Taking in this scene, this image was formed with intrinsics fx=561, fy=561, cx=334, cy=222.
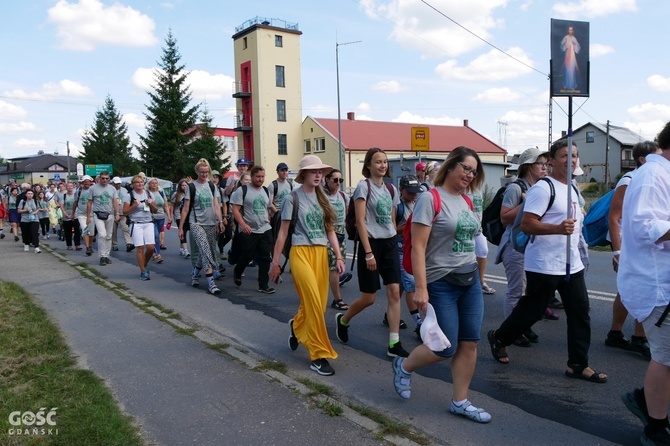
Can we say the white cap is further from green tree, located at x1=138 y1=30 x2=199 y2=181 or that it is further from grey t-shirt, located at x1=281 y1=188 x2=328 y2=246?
green tree, located at x1=138 y1=30 x2=199 y2=181

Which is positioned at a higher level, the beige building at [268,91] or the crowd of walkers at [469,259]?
the beige building at [268,91]

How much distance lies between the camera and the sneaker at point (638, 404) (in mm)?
3446

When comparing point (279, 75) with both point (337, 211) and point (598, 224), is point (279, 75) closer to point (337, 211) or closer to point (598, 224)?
point (337, 211)

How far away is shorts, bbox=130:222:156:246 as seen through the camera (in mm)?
9883

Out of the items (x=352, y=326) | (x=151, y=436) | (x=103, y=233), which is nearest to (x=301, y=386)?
(x=151, y=436)

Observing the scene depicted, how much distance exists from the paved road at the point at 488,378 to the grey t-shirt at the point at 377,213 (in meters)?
1.14

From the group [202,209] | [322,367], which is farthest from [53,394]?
[202,209]

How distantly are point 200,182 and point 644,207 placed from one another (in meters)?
7.17

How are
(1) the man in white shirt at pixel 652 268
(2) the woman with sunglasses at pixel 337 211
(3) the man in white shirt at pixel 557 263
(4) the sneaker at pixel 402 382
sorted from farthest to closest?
(2) the woman with sunglasses at pixel 337 211 → (3) the man in white shirt at pixel 557 263 → (4) the sneaker at pixel 402 382 → (1) the man in white shirt at pixel 652 268

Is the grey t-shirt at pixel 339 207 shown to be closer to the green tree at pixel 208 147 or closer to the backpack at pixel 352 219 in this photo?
the backpack at pixel 352 219

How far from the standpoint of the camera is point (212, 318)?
6902 mm

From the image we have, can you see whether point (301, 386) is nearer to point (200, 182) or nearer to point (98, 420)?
point (98, 420)

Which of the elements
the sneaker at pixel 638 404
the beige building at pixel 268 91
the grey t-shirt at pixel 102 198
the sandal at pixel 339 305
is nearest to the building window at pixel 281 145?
the beige building at pixel 268 91
